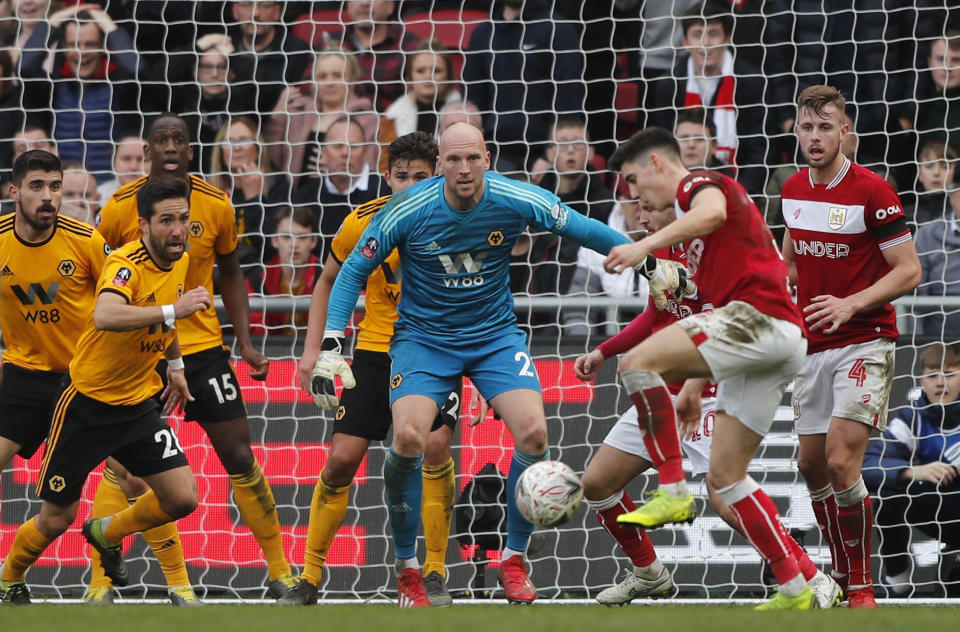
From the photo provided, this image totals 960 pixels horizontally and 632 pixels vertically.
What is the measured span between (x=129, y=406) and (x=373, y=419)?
1.26m

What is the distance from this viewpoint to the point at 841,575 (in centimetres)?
675

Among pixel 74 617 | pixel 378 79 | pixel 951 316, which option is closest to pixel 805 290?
pixel 951 316

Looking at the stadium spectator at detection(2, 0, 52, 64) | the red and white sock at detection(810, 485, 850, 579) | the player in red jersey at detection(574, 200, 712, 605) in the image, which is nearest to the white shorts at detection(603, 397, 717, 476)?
the player in red jersey at detection(574, 200, 712, 605)

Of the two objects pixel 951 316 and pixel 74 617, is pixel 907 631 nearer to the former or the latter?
pixel 74 617

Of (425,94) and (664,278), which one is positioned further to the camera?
(425,94)

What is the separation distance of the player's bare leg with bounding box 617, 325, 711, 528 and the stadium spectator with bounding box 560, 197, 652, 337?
310 centimetres

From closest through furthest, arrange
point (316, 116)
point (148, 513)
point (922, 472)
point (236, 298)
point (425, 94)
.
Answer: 1. point (148, 513)
2. point (236, 298)
3. point (922, 472)
4. point (425, 94)
5. point (316, 116)

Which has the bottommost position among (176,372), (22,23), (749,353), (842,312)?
(176,372)

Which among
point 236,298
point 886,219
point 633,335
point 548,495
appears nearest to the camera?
point 548,495

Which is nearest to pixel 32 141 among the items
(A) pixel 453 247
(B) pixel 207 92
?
(B) pixel 207 92

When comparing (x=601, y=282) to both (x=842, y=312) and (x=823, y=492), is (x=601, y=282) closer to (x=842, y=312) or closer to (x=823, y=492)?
(x=823, y=492)

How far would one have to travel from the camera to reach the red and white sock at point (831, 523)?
21.8 ft

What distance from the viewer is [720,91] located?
32.6 ft

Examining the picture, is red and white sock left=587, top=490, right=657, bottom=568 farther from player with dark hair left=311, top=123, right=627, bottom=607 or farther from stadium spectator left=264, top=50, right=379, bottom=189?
stadium spectator left=264, top=50, right=379, bottom=189
